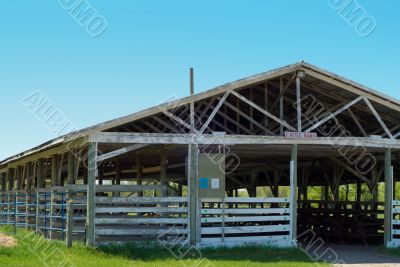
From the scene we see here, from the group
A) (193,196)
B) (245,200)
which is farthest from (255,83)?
(193,196)

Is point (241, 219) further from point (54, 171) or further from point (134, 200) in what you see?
point (54, 171)

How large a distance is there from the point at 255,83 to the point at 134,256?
560cm

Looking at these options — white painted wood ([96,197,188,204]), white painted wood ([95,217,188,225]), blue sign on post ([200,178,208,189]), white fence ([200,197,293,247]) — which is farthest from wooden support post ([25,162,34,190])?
blue sign on post ([200,178,208,189])

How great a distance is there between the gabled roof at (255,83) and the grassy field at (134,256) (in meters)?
2.73

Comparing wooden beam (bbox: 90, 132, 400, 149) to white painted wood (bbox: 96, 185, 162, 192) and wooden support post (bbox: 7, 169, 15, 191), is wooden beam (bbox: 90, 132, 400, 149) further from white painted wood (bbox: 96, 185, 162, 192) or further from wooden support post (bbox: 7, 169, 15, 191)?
wooden support post (bbox: 7, 169, 15, 191)

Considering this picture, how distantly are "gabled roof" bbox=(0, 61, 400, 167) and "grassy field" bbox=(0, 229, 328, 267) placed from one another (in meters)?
2.73

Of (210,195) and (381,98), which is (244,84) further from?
(381,98)

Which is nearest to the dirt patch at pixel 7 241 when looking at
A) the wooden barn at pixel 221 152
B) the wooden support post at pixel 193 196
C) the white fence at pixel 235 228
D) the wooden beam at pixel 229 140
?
the wooden barn at pixel 221 152

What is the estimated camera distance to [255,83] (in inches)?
602

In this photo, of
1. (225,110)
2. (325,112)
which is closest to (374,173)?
(325,112)

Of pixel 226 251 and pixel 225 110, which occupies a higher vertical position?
pixel 225 110

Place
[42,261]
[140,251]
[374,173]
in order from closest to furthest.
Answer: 1. [42,261]
2. [140,251]
3. [374,173]

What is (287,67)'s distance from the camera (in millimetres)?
15094

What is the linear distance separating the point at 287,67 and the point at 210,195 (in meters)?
3.91
